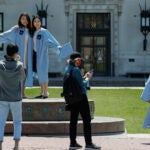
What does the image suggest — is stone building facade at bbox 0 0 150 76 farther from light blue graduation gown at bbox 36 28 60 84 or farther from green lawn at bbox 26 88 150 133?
light blue graduation gown at bbox 36 28 60 84

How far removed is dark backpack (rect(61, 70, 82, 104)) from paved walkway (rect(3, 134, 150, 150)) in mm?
971

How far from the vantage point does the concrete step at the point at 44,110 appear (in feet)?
47.7

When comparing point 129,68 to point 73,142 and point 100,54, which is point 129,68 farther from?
point 73,142

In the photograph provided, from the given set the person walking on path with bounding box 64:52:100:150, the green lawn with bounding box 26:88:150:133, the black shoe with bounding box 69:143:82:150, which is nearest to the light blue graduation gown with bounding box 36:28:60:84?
the green lawn with bounding box 26:88:150:133

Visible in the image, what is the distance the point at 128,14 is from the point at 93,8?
2.13 meters

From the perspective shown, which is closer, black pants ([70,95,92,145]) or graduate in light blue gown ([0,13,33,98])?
black pants ([70,95,92,145])

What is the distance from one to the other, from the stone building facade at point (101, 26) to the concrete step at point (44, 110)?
81.6 feet

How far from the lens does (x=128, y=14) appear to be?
131ft

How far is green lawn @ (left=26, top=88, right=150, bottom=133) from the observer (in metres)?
17.0

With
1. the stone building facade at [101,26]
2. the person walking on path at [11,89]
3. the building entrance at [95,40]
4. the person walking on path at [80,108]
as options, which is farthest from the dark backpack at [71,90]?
the building entrance at [95,40]

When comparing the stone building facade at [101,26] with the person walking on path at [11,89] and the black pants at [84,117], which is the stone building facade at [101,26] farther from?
the person walking on path at [11,89]

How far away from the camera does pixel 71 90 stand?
11938 millimetres

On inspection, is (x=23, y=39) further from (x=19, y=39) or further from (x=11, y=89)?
(x=11, y=89)

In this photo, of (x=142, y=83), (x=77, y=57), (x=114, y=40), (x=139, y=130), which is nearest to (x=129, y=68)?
(x=114, y=40)
